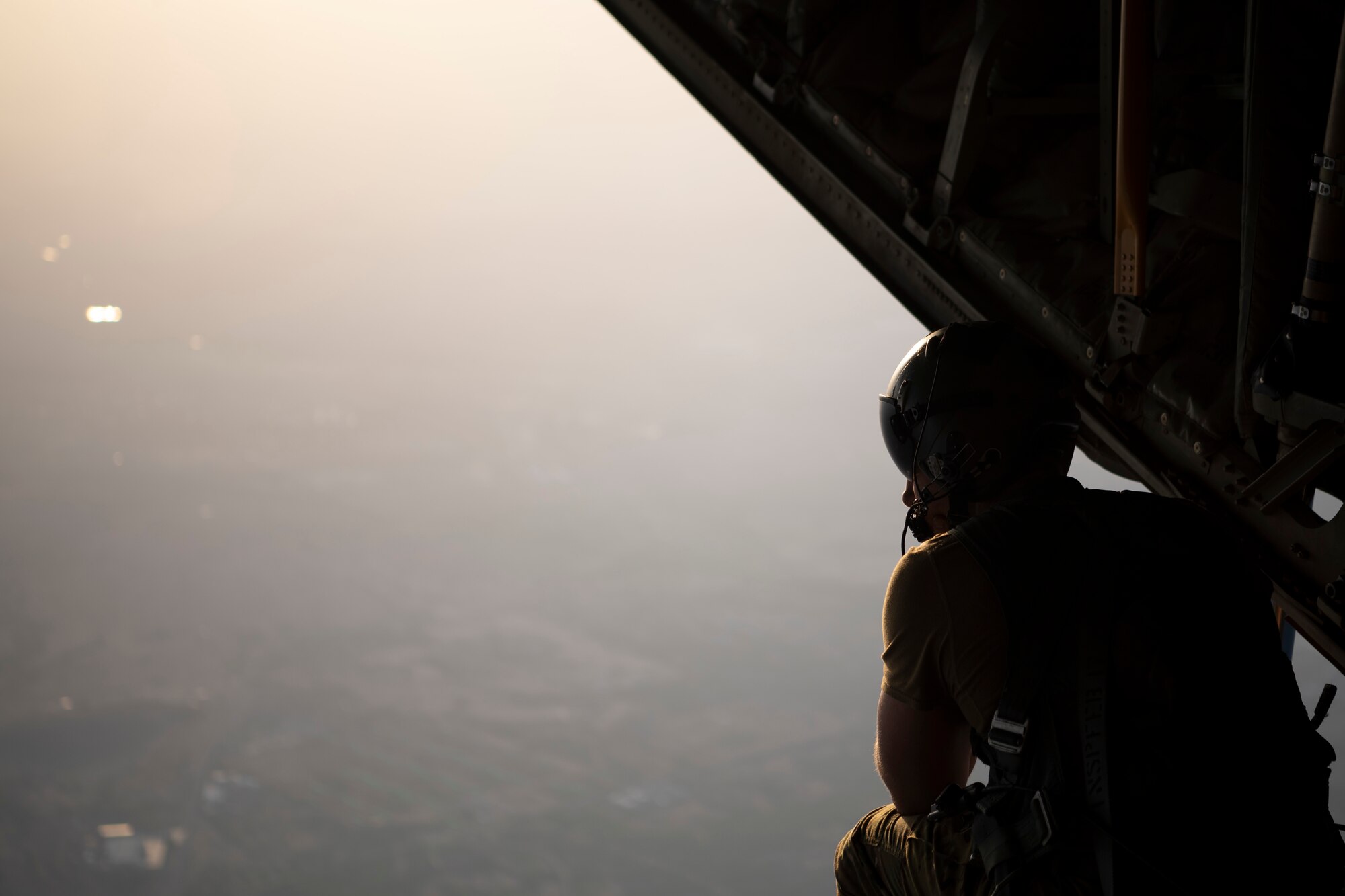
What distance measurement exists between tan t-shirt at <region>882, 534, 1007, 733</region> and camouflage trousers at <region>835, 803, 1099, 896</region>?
22cm

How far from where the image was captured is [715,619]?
15725 centimetres

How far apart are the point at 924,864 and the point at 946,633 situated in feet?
1.50

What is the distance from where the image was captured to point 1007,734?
60.6 inches

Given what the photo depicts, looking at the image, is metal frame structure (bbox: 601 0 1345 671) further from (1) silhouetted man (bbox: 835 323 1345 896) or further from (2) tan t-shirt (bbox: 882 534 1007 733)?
(2) tan t-shirt (bbox: 882 534 1007 733)

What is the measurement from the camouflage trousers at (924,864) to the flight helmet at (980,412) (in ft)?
2.12

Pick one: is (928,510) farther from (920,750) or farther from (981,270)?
(981,270)

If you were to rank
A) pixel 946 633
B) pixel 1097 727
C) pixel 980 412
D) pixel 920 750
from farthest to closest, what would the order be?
pixel 980 412
pixel 920 750
pixel 946 633
pixel 1097 727

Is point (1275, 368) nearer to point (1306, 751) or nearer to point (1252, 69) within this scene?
point (1252, 69)

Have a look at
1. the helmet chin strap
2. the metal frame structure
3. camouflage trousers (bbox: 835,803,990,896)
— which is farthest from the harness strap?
the metal frame structure

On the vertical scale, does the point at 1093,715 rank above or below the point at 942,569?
below

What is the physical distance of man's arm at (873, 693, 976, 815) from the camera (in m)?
1.67

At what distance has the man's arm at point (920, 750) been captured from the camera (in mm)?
1668

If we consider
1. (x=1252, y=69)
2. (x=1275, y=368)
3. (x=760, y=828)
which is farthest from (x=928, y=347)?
(x=760, y=828)

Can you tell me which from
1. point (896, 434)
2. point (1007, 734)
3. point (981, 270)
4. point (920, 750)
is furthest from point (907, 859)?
point (981, 270)
